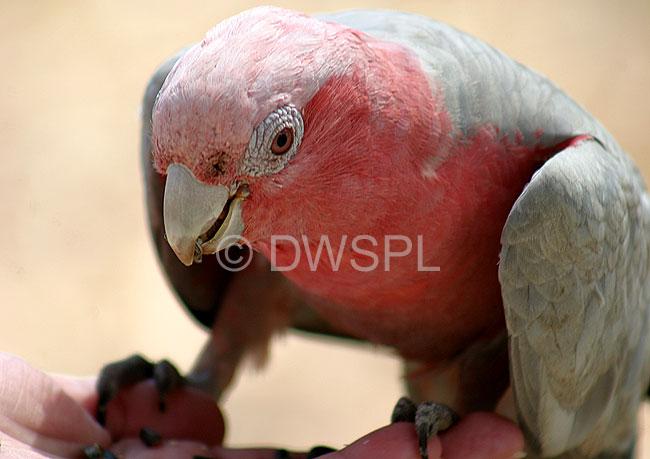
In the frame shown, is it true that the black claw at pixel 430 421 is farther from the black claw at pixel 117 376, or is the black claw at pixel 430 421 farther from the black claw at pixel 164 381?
Result: the black claw at pixel 117 376

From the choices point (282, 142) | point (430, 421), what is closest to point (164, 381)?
point (430, 421)

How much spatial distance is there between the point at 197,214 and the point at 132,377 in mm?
1096

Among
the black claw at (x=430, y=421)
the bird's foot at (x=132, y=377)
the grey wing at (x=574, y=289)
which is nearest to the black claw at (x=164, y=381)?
the bird's foot at (x=132, y=377)

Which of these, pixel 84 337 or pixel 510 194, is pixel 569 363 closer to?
pixel 510 194

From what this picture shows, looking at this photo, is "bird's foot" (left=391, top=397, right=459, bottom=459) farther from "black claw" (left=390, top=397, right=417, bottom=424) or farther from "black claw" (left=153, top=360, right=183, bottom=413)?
"black claw" (left=153, top=360, right=183, bottom=413)

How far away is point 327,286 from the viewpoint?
1.97 meters

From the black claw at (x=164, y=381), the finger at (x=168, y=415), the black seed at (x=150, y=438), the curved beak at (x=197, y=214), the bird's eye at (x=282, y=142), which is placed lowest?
the finger at (x=168, y=415)

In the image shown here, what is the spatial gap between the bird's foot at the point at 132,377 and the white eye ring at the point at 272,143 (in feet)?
3.75

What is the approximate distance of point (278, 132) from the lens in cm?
145

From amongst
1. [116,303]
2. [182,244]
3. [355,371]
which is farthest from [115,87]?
[182,244]

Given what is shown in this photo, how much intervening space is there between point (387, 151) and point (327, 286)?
482 mm

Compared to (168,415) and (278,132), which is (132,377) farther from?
(278,132)

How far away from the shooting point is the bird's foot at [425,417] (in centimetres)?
188

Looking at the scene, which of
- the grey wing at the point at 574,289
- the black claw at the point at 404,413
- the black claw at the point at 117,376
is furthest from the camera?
the black claw at the point at 117,376
